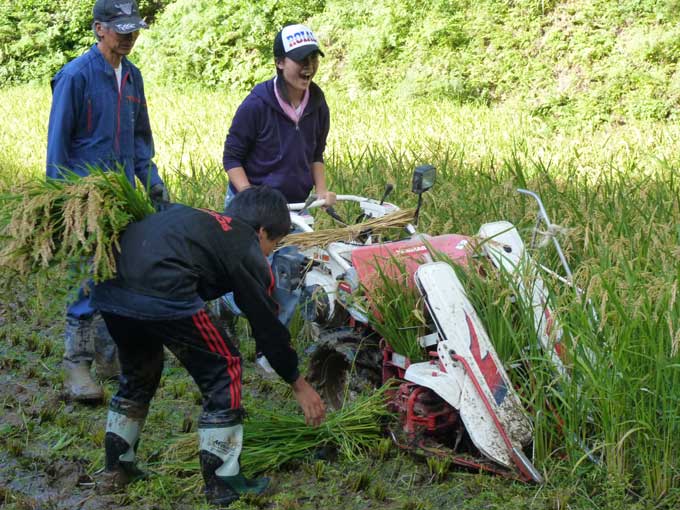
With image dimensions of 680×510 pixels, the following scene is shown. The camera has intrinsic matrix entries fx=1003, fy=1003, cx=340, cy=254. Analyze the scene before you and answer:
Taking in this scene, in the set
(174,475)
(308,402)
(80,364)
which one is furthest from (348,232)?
(80,364)

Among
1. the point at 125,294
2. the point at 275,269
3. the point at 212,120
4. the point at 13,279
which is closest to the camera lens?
the point at 125,294

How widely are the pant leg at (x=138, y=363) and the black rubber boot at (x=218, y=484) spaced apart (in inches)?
16.0

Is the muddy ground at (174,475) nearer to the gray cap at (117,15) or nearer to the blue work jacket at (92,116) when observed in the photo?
the blue work jacket at (92,116)

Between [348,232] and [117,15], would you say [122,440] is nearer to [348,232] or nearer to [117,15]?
[348,232]

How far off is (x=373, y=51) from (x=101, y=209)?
42.1 ft

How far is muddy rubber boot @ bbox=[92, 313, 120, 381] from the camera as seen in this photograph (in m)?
5.61

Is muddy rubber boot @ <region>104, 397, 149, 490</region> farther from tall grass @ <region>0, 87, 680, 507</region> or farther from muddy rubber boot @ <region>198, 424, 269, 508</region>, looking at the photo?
tall grass @ <region>0, 87, 680, 507</region>

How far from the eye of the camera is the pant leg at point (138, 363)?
4.04 meters

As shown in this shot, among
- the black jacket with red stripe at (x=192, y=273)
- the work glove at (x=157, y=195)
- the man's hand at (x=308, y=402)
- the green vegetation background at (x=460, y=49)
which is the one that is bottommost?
the green vegetation background at (x=460, y=49)

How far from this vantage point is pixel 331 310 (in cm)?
484

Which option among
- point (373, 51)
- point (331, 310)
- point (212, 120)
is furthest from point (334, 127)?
point (331, 310)

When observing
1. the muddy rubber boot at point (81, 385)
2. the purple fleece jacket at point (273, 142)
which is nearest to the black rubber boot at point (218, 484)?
the muddy rubber boot at point (81, 385)

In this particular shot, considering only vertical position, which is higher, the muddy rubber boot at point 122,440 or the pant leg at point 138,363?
the pant leg at point 138,363

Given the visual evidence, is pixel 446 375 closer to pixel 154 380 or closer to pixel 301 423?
pixel 301 423
